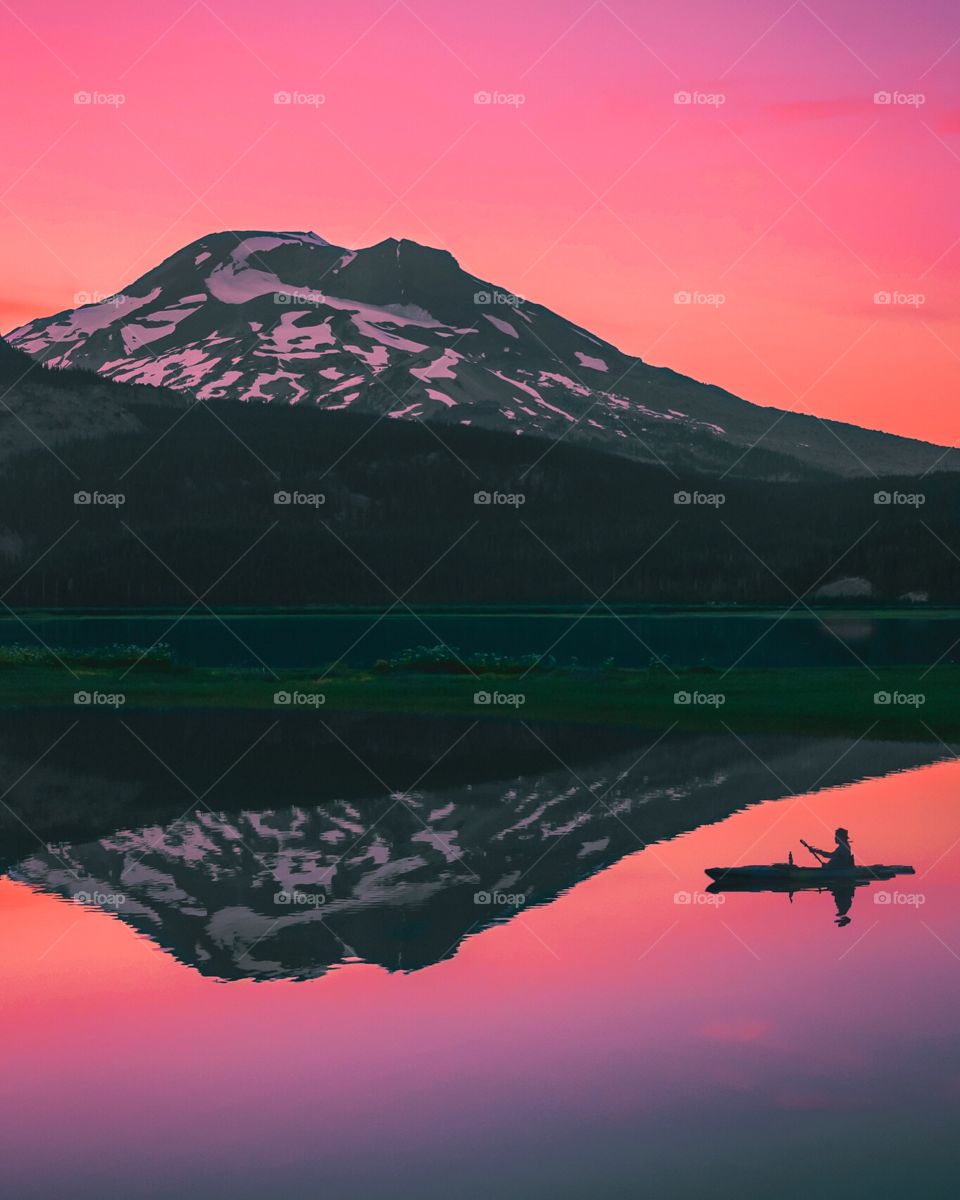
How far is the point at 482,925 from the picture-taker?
26516mm

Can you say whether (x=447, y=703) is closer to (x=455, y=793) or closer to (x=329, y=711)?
(x=329, y=711)

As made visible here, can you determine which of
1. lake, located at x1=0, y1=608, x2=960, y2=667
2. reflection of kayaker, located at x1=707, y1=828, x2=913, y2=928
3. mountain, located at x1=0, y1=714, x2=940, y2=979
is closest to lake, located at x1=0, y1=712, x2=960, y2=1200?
mountain, located at x1=0, y1=714, x2=940, y2=979

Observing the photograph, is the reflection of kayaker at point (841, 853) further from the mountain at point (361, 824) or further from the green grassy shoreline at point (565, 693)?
the green grassy shoreline at point (565, 693)

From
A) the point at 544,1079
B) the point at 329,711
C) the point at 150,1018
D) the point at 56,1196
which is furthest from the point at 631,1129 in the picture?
the point at 329,711

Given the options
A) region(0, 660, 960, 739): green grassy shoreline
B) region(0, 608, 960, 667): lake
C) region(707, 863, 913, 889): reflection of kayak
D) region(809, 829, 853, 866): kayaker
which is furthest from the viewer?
region(0, 608, 960, 667): lake

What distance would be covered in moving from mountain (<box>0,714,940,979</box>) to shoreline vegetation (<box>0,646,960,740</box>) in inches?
277

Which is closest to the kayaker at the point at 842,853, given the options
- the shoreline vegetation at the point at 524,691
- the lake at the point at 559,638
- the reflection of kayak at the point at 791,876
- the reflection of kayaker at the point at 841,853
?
the reflection of kayaker at the point at 841,853

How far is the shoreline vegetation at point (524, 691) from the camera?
64.4 m

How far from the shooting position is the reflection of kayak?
28.7 metres

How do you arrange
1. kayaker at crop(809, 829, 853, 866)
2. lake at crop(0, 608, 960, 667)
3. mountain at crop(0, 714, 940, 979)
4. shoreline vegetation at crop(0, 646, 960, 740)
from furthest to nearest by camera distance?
lake at crop(0, 608, 960, 667) < shoreline vegetation at crop(0, 646, 960, 740) < kayaker at crop(809, 829, 853, 866) < mountain at crop(0, 714, 940, 979)

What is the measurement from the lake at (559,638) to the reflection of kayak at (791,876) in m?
61.8

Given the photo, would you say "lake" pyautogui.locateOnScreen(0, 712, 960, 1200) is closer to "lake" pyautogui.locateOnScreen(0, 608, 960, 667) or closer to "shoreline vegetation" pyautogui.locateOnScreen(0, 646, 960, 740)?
"shoreline vegetation" pyautogui.locateOnScreen(0, 646, 960, 740)

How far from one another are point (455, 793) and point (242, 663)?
57833mm

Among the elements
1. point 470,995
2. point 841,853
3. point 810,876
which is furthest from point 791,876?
point 470,995
